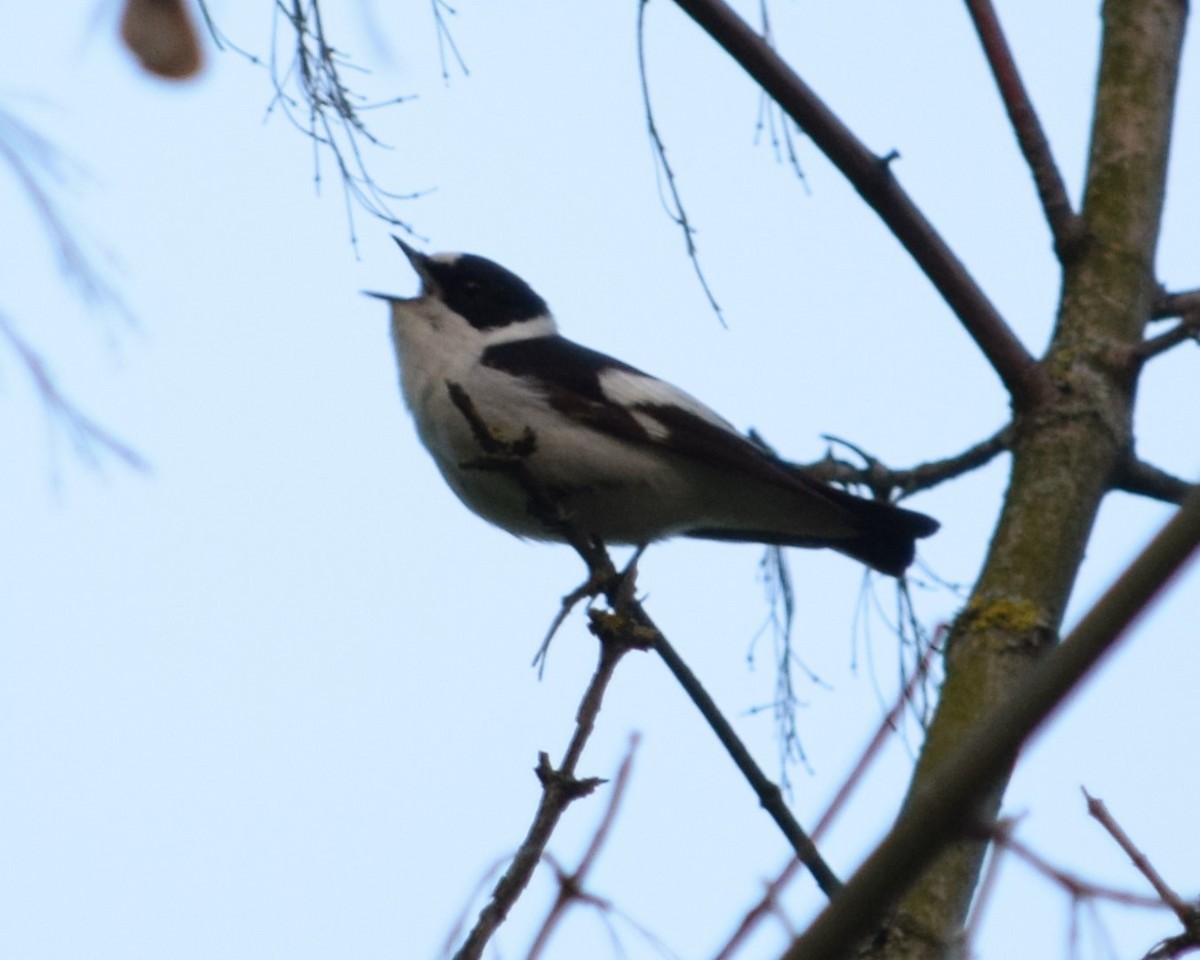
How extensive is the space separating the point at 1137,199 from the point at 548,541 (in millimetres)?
1704

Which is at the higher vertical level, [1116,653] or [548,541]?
[548,541]

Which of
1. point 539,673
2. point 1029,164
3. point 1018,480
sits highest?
point 1029,164

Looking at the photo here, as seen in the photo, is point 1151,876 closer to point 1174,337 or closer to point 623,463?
point 1174,337

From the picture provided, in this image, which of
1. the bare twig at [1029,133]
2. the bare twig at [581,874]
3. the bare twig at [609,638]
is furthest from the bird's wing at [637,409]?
the bare twig at [581,874]

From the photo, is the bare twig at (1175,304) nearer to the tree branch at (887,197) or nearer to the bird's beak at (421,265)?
the tree branch at (887,197)

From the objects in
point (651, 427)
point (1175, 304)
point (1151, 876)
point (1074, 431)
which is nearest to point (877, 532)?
point (651, 427)

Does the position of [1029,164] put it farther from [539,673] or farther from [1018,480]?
[539,673]

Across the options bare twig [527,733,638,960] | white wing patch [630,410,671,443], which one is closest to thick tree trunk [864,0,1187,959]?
bare twig [527,733,638,960]

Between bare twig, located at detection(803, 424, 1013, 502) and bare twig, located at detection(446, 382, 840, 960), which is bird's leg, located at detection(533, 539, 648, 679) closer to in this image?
bare twig, located at detection(446, 382, 840, 960)

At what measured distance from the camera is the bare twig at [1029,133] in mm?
3100

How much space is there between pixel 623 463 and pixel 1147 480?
147cm

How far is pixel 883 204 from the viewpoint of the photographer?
2.91 metres

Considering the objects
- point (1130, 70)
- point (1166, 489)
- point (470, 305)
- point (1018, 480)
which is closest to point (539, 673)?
point (1018, 480)

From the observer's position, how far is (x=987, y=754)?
982mm
